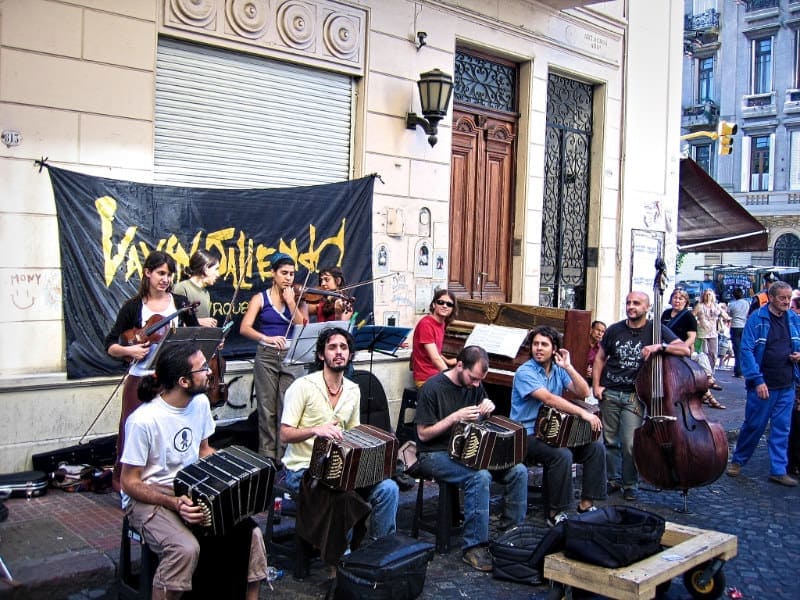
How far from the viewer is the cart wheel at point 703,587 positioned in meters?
5.15

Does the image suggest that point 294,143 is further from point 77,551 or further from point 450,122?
point 77,551

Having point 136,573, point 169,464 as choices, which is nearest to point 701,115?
point 136,573

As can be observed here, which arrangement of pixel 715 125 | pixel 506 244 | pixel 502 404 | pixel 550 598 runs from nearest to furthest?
pixel 550 598, pixel 502 404, pixel 506 244, pixel 715 125

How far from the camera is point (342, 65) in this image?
8.98m

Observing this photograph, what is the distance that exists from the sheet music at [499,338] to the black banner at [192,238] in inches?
52.5

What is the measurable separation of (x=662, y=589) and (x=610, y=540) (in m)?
0.86

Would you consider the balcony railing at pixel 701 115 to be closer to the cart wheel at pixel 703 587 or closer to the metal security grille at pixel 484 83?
the metal security grille at pixel 484 83

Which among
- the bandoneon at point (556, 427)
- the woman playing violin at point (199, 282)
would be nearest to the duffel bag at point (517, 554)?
the bandoneon at point (556, 427)

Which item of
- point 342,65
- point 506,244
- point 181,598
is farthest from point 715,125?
point 181,598

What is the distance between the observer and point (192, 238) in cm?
777

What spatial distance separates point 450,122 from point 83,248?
4.75m

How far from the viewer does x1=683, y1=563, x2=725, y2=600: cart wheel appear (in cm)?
515

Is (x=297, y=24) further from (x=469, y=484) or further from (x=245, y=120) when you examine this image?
(x=469, y=484)

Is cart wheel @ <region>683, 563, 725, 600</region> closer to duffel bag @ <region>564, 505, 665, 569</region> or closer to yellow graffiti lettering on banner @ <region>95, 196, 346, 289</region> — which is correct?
duffel bag @ <region>564, 505, 665, 569</region>
